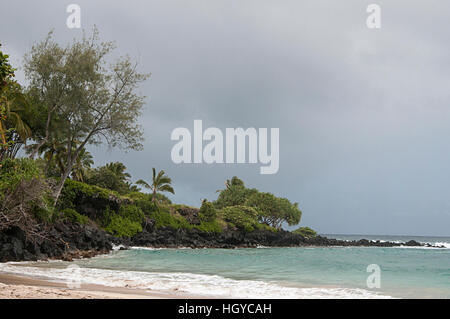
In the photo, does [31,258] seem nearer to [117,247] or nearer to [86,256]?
[86,256]

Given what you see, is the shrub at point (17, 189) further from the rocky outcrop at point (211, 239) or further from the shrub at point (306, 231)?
the shrub at point (306, 231)

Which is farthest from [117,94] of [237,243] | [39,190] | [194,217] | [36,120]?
[237,243]

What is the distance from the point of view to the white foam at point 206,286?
33.7ft

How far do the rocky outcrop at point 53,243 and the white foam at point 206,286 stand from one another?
4.85 meters

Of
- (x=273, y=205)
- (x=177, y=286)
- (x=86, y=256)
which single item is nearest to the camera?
(x=177, y=286)

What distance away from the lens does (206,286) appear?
1167 centimetres

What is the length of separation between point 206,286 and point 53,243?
13.7 m

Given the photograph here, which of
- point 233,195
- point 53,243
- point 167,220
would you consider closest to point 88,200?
point 53,243

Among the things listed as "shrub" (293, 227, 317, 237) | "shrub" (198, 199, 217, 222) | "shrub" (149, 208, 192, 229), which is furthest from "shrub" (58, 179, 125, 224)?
"shrub" (293, 227, 317, 237)

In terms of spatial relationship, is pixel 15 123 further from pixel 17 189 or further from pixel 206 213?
pixel 206 213

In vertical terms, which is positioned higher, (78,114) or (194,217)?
(78,114)

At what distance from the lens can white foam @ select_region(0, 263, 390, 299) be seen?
10.3 metres

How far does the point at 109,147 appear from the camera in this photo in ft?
86.0
